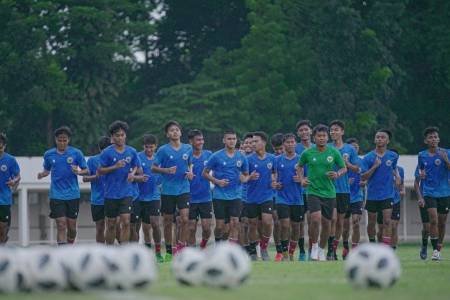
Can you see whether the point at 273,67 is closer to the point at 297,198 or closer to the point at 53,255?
the point at 297,198

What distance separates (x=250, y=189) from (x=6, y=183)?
4.68 m

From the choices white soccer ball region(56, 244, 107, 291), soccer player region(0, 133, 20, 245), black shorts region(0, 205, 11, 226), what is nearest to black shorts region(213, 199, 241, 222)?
soccer player region(0, 133, 20, 245)

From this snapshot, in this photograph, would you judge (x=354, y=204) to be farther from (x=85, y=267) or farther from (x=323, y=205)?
(x=85, y=267)

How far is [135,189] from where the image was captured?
2578cm

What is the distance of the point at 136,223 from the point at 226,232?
2283mm

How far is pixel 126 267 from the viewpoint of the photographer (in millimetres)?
13828

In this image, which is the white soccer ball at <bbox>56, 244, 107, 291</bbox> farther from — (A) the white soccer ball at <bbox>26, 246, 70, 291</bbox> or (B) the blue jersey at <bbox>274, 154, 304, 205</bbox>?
(B) the blue jersey at <bbox>274, 154, 304, 205</bbox>

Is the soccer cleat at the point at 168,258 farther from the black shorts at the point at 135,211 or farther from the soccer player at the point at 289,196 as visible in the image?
the soccer player at the point at 289,196

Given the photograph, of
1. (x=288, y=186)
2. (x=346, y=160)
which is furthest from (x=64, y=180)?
(x=346, y=160)

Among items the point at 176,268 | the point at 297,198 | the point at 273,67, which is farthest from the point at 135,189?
the point at 273,67

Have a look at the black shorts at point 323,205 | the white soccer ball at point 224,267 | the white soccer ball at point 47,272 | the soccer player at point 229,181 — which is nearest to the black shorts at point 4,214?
the soccer player at point 229,181

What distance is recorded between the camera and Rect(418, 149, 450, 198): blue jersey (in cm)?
2523

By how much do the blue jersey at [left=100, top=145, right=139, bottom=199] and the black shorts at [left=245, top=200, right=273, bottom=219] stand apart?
2.87m

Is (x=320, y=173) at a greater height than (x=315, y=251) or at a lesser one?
greater
